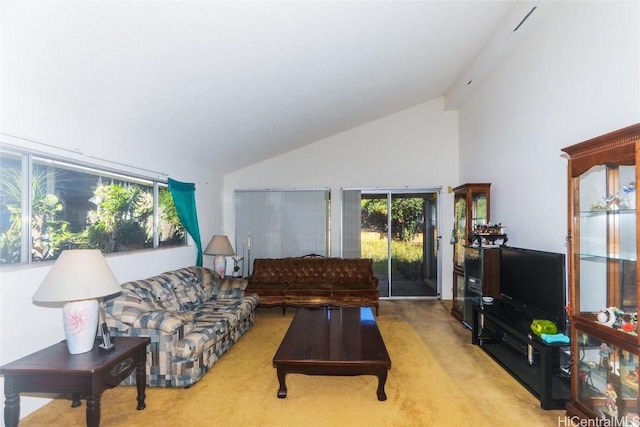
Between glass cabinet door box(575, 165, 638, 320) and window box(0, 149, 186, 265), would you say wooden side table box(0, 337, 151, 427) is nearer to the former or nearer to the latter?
window box(0, 149, 186, 265)

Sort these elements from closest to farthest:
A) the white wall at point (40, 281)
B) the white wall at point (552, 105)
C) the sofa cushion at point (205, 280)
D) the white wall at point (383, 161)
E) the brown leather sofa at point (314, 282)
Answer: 1. the white wall at point (40, 281)
2. the white wall at point (552, 105)
3. the sofa cushion at point (205, 280)
4. the brown leather sofa at point (314, 282)
5. the white wall at point (383, 161)

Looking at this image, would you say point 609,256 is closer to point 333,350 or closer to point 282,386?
point 333,350

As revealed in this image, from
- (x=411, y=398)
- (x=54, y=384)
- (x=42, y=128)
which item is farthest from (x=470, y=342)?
(x=42, y=128)

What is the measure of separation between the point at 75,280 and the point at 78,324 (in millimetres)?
340

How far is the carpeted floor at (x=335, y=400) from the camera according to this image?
7.42 ft

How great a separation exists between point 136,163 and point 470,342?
432 cm

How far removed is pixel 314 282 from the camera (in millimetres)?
5230

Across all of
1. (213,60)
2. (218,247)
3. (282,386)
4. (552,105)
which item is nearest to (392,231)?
(218,247)

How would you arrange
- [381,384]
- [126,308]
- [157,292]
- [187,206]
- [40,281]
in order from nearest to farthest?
[40,281] → [381,384] → [126,308] → [157,292] → [187,206]

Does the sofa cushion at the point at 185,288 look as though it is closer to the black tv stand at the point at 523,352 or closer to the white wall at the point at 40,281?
the white wall at the point at 40,281

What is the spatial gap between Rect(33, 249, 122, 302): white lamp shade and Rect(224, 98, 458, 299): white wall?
159 inches

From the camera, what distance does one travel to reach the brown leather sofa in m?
4.70

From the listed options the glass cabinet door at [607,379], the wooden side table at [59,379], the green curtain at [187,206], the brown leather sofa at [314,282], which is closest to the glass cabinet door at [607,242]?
the glass cabinet door at [607,379]

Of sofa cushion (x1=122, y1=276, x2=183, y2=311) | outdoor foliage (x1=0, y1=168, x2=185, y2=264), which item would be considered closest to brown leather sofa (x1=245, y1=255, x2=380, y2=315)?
sofa cushion (x1=122, y1=276, x2=183, y2=311)
